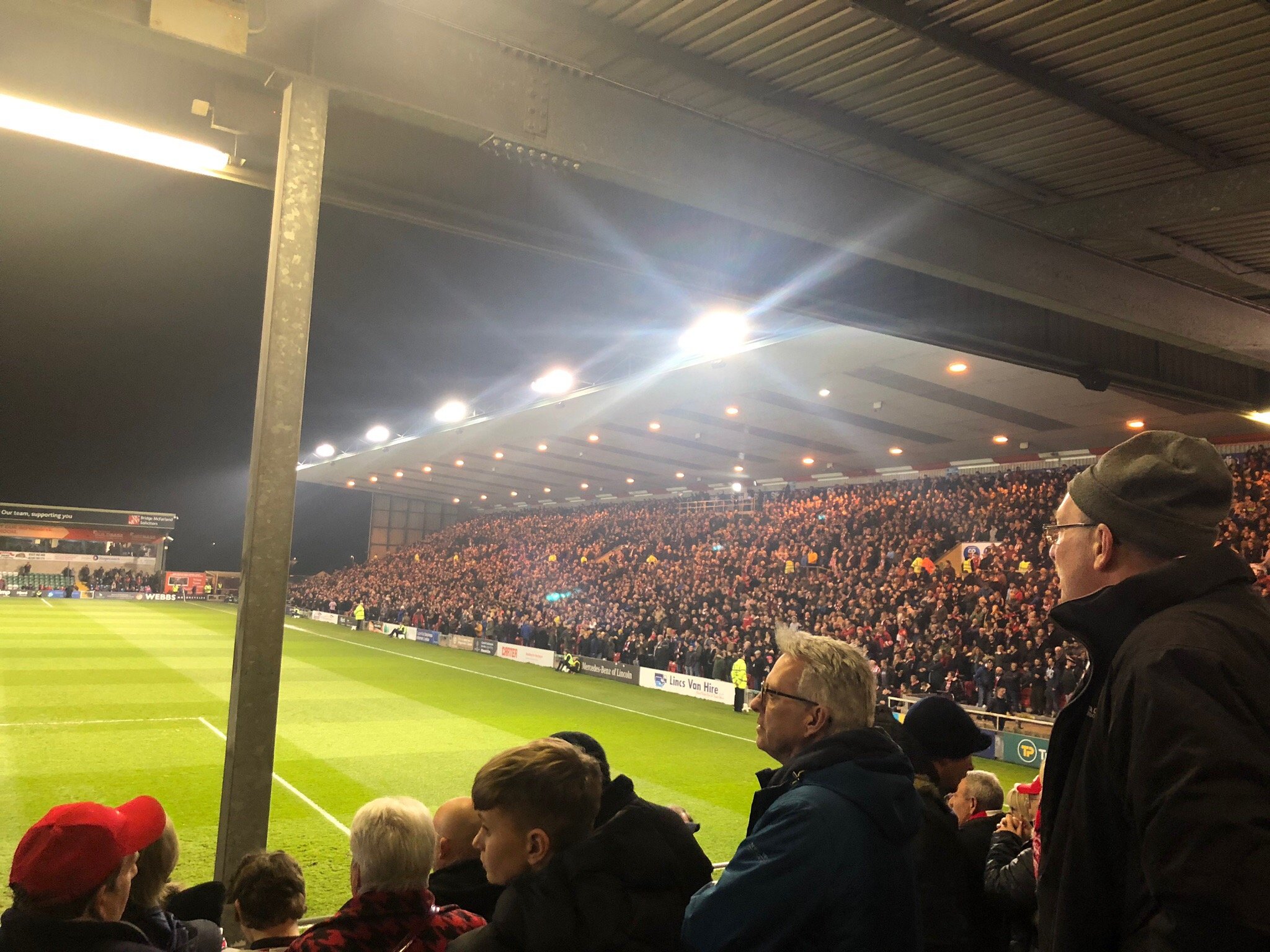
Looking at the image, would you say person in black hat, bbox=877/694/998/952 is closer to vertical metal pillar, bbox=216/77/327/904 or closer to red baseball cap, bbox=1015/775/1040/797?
red baseball cap, bbox=1015/775/1040/797

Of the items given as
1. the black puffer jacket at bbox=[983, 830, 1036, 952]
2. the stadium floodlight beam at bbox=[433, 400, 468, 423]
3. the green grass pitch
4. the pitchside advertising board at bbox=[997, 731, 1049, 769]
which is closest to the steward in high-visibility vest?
the green grass pitch

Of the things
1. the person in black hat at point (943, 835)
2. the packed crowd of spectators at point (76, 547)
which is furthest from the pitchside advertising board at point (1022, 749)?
the packed crowd of spectators at point (76, 547)

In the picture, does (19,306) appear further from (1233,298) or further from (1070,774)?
(1070,774)

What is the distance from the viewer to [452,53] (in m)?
4.73

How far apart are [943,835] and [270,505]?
3.11 m

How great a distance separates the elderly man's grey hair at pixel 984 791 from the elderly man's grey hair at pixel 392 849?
2.81 meters

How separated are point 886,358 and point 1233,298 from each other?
9.34 meters

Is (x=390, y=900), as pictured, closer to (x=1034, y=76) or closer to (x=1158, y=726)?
(x=1158, y=726)

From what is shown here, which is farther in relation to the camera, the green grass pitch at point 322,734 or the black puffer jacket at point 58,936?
the green grass pitch at point 322,734

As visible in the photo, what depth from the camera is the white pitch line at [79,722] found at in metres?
13.6

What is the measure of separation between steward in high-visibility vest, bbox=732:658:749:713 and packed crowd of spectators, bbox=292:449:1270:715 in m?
0.46

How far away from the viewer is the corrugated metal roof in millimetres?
4480

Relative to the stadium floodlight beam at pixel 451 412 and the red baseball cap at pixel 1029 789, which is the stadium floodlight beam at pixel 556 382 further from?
the red baseball cap at pixel 1029 789

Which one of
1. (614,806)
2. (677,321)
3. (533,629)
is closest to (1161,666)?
(614,806)
